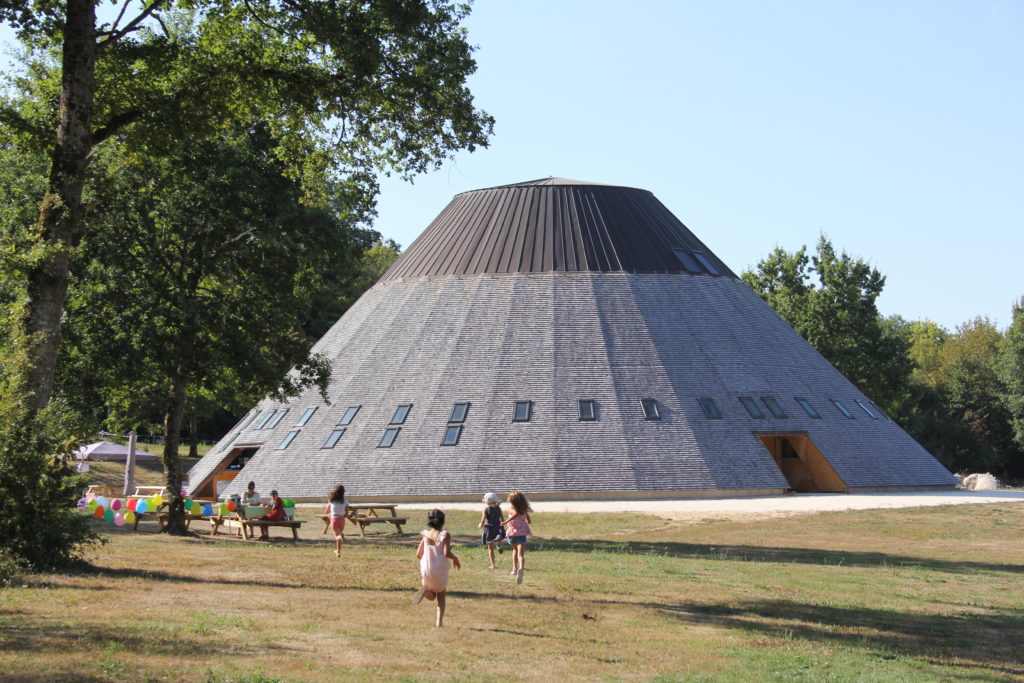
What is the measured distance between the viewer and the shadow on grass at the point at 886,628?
13.7m

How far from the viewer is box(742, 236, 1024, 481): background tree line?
63.5m

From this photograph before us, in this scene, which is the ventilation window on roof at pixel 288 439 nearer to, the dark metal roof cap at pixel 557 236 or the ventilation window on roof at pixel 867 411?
the dark metal roof cap at pixel 557 236

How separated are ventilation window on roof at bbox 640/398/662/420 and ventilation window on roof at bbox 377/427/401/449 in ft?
32.1

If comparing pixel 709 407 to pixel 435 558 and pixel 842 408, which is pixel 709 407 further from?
pixel 435 558

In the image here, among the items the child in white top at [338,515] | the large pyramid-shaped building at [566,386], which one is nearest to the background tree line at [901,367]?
the large pyramid-shaped building at [566,386]

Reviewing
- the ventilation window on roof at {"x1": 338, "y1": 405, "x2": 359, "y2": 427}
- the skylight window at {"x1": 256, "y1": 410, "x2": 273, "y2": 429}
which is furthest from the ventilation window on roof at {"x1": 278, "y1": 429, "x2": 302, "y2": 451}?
the skylight window at {"x1": 256, "y1": 410, "x2": 273, "y2": 429}

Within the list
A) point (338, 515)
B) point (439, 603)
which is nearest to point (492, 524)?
point (338, 515)

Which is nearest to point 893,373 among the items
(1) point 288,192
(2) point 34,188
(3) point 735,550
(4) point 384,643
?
(3) point 735,550

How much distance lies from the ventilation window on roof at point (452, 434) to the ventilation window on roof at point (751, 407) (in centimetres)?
1160

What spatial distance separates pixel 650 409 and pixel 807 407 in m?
7.14

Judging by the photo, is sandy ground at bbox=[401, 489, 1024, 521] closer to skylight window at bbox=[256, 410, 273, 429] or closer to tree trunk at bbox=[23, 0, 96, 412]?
skylight window at bbox=[256, 410, 273, 429]

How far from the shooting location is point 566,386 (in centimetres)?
4184

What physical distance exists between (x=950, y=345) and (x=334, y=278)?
6004cm

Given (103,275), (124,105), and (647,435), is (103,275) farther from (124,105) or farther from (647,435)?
(647,435)
